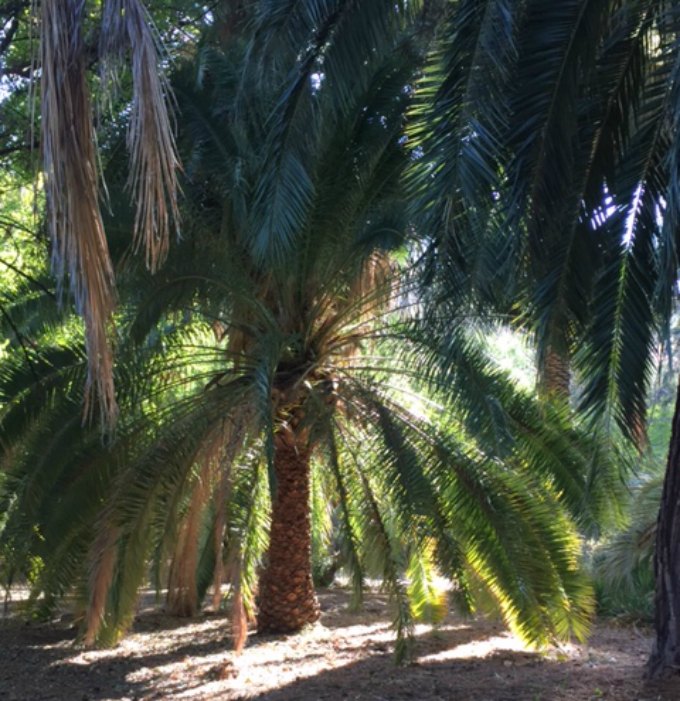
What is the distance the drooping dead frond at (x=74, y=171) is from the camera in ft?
11.3

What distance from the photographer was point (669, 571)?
277 inches

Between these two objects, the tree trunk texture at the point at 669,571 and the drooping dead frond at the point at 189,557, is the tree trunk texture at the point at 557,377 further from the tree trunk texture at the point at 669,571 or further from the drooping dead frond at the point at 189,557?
the drooping dead frond at the point at 189,557

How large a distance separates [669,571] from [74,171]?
5146 mm

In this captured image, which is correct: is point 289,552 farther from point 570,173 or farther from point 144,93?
point 144,93

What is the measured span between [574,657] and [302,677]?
2518mm

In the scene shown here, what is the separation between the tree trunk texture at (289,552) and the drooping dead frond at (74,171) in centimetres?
687

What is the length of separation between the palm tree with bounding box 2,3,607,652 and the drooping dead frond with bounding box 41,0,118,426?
4.27 metres

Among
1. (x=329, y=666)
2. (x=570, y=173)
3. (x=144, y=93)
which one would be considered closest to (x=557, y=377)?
(x=329, y=666)

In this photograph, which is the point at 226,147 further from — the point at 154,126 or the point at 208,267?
→ the point at 154,126

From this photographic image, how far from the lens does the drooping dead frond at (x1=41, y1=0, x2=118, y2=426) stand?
11.3 feet

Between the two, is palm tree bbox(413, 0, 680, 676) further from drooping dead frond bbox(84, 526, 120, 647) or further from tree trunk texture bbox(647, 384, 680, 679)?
drooping dead frond bbox(84, 526, 120, 647)

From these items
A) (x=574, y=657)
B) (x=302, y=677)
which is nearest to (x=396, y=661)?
→ (x=302, y=677)

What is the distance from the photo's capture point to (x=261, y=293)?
9992mm

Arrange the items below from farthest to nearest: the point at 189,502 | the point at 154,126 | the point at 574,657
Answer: the point at 189,502 → the point at 574,657 → the point at 154,126
